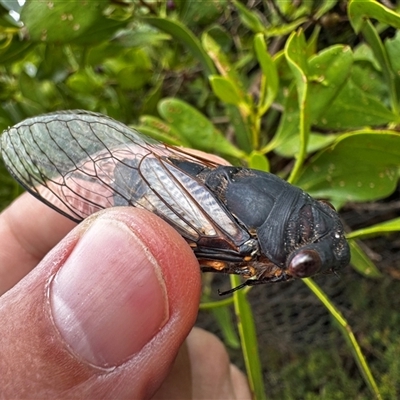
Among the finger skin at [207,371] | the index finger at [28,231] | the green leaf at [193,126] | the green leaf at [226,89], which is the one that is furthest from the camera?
the finger skin at [207,371]

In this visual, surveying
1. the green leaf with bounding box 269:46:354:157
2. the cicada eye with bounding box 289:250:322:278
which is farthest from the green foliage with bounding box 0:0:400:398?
the cicada eye with bounding box 289:250:322:278

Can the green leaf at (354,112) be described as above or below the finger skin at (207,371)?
above

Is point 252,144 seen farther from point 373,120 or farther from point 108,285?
point 108,285

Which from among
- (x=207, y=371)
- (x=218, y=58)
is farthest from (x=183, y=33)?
(x=207, y=371)

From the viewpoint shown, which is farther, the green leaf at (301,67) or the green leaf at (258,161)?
the green leaf at (258,161)

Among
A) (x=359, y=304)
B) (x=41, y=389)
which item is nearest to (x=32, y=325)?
(x=41, y=389)

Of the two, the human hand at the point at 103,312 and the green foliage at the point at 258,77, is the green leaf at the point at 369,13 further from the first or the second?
the human hand at the point at 103,312

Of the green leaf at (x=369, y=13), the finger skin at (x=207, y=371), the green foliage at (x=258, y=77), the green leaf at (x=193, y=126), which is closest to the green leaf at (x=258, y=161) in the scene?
the green foliage at (x=258, y=77)

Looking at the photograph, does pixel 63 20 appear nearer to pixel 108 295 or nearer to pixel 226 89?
pixel 226 89
